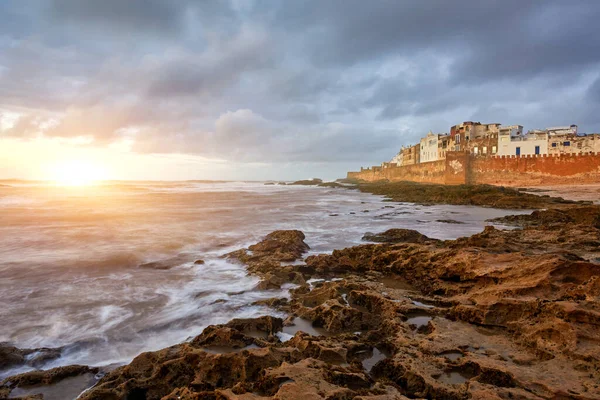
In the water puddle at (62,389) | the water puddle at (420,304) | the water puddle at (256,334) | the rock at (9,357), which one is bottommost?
the water puddle at (62,389)

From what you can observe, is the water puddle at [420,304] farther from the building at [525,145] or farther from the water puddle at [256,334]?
the building at [525,145]

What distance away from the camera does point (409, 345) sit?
3262mm

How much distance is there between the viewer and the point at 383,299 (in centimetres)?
440

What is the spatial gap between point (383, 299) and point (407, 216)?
34.0ft

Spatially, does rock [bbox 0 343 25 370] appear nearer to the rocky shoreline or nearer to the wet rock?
the rocky shoreline

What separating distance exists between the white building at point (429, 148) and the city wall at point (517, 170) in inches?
709

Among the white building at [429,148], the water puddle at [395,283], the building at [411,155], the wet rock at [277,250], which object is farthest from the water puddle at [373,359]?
the building at [411,155]

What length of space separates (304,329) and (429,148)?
6564cm

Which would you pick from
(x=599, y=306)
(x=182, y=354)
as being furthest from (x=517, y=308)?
(x=182, y=354)

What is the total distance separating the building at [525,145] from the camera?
44.2m

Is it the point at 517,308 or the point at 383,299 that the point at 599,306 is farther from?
the point at 383,299

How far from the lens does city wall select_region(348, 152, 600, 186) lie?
104 feet

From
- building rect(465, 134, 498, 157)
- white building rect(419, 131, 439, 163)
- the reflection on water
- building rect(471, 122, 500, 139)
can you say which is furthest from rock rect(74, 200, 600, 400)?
white building rect(419, 131, 439, 163)

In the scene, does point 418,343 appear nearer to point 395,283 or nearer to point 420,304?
point 420,304
